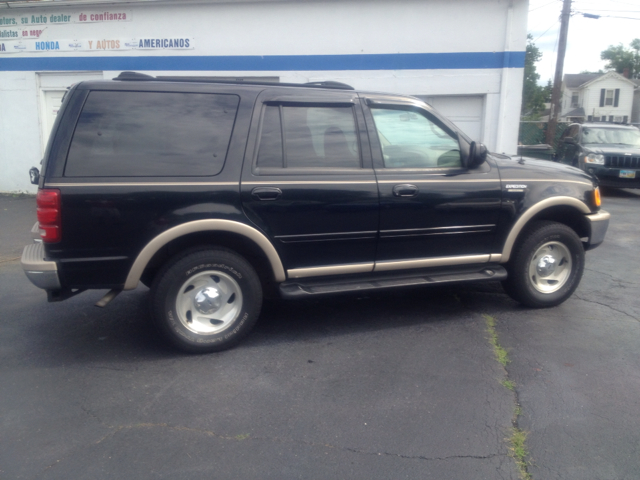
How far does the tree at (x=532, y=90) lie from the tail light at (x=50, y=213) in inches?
2444

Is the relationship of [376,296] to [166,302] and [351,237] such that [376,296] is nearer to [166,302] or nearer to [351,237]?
[351,237]

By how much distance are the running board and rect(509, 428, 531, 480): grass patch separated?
169 centimetres

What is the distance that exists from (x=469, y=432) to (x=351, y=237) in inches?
70.6

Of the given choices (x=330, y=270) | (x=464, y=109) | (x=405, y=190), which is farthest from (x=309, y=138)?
(x=464, y=109)

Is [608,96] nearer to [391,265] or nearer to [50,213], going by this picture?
[391,265]

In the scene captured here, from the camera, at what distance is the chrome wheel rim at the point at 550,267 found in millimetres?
5402

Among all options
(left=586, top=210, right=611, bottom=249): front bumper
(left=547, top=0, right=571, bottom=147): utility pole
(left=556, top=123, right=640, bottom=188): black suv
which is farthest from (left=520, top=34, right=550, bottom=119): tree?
(left=586, top=210, right=611, bottom=249): front bumper

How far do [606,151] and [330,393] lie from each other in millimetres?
12055

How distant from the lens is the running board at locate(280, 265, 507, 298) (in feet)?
15.2

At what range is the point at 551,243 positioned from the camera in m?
5.38

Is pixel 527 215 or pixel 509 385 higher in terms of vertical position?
pixel 527 215

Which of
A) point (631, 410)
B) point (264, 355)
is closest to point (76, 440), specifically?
point (264, 355)

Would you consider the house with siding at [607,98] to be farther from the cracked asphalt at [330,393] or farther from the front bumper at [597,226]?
the cracked asphalt at [330,393]

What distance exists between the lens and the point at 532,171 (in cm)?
520
